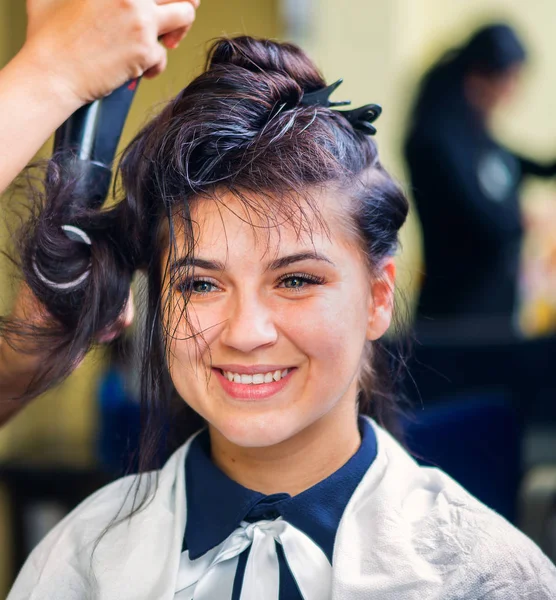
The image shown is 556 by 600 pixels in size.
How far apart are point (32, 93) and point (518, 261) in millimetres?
2069

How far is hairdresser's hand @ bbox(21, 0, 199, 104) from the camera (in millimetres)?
1060

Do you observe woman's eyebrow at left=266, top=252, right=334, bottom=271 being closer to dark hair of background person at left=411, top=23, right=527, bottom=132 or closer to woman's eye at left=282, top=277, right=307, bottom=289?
woman's eye at left=282, top=277, right=307, bottom=289

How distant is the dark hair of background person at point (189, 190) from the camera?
1.04 meters

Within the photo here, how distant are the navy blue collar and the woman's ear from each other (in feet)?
0.49

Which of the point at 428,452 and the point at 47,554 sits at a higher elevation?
the point at 47,554

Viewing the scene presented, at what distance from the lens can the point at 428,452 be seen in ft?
5.36

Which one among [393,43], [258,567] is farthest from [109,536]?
[393,43]

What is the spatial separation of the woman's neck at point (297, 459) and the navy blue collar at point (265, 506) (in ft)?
0.07

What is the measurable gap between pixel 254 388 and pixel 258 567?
0.21 metres

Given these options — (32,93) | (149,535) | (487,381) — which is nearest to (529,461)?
(487,381)

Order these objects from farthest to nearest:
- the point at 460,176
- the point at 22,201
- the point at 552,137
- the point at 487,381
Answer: the point at 552,137 → the point at 460,176 → the point at 487,381 → the point at 22,201

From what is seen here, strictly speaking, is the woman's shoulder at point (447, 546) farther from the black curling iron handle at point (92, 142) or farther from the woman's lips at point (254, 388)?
the black curling iron handle at point (92, 142)

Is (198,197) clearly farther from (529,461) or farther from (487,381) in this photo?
(529,461)

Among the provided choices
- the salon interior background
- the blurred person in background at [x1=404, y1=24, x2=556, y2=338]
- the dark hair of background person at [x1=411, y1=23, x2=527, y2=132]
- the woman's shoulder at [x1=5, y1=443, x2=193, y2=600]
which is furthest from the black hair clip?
the salon interior background
